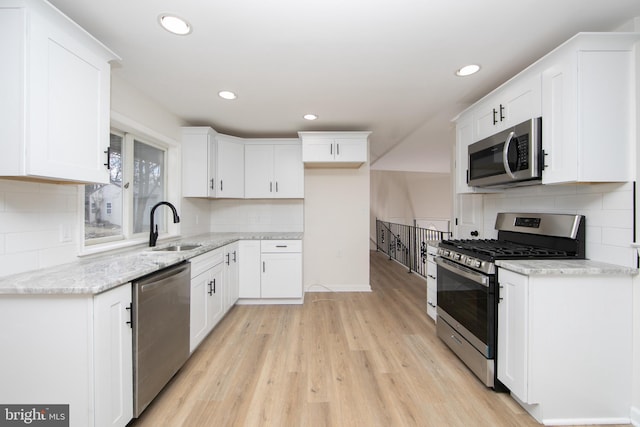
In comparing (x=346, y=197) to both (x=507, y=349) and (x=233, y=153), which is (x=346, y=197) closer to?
(x=233, y=153)

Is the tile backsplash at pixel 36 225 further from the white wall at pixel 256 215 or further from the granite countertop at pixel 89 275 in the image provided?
the white wall at pixel 256 215

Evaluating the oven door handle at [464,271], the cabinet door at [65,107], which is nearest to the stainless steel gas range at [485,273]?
the oven door handle at [464,271]

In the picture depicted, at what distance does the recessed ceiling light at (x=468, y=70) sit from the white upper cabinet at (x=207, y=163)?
276cm

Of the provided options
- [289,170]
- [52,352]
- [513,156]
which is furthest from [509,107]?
[52,352]

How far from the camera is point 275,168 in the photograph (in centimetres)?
369

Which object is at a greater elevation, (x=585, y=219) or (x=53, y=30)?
(x=53, y=30)

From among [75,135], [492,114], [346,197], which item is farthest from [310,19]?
[346,197]

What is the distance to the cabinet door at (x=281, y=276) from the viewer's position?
11.0 feet

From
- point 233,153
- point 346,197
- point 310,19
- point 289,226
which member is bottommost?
point 289,226

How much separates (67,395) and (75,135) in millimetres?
1322

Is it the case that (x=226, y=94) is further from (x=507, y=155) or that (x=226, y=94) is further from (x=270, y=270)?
(x=507, y=155)

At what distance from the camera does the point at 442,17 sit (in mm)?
1500

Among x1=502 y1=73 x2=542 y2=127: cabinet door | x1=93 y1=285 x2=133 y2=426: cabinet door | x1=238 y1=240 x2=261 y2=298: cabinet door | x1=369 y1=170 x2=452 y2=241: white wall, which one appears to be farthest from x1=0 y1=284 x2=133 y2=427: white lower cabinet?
x1=369 y1=170 x2=452 y2=241: white wall

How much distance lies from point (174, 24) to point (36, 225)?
1467mm
